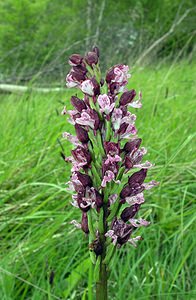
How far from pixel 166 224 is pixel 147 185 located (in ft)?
3.65

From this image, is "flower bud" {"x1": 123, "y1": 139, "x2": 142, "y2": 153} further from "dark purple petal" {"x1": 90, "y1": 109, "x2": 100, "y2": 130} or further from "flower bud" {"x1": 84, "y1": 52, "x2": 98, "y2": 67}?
"flower bud" {"x1": 84, "y1": 52, "x2": 98, "y2": 67}

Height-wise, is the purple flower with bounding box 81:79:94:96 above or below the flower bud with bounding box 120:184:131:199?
above

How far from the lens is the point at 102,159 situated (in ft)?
3.56

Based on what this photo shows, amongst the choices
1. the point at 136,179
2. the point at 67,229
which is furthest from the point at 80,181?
the point at 67,229

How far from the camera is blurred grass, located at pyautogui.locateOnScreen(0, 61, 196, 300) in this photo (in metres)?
1.79

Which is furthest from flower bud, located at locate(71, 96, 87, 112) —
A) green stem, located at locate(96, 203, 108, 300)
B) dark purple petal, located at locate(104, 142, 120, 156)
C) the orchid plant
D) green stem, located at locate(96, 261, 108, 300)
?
green stem, located at locate(96, 261, 108, 300)

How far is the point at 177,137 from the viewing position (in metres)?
2.99

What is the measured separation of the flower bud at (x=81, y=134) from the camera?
1.10 meters

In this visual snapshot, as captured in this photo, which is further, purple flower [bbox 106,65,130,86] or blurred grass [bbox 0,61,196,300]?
blurred grass [bbox 0,61,196,300]

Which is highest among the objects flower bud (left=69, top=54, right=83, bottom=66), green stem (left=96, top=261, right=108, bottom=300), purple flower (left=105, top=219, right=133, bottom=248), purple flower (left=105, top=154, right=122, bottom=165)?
flower bud (left=69, top=54, right=83, bottom=66)

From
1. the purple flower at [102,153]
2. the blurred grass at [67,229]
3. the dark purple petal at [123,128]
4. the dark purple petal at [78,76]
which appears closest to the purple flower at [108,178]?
the purple flower at [102,153]

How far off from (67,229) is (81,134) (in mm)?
1074

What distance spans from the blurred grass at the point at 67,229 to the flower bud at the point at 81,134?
607 millimetres

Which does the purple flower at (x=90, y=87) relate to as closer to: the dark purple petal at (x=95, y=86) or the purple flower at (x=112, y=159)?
the dark purple petal at (x=95, y=86)
